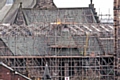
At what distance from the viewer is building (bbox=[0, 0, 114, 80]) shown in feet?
257

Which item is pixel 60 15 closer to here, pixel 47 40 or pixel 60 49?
pixel 47 40

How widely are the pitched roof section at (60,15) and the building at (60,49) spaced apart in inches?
45.2

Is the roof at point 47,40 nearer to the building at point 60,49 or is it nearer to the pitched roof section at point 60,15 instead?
the building at point 60,49

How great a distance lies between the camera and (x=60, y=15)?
8931cm

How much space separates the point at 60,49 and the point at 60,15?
10001 mm

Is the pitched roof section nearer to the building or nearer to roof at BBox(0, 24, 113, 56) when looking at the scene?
the building

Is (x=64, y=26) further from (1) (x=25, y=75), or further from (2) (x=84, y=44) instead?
(1) (x=25, y=75)

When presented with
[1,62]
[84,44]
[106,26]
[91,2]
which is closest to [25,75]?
[1,62]

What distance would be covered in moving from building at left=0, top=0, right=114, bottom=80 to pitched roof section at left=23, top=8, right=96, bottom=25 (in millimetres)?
1149

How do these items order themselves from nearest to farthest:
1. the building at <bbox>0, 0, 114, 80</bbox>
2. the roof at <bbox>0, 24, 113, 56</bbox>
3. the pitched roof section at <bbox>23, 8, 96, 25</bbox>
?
the building at <bbox>0, 0, 114, 80</bbox>
the roof at <bbox>0, 24, 113, 56</bbox>
the pitched roof section at <bbox>23, 8, 96, 25</bbox>

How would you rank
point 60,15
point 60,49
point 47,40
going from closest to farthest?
point 60,49 < point 47,40 < point 60,15

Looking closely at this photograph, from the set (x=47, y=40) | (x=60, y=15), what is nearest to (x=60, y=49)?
(x=47, y=40)

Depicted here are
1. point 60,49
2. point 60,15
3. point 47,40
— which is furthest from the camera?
point 60,15

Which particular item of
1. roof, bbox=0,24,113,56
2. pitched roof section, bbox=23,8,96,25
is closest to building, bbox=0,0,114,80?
roof, bbox=0,24,113,56
